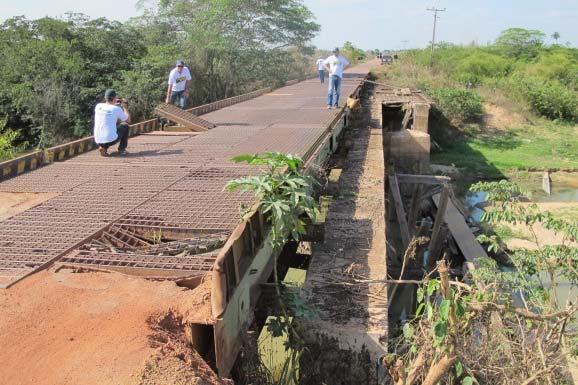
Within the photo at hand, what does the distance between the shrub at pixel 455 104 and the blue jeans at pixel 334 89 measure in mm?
13460

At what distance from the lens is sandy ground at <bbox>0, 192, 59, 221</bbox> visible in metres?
4.82

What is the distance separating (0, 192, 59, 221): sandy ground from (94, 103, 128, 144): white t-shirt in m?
1.57

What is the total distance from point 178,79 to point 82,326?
808cm

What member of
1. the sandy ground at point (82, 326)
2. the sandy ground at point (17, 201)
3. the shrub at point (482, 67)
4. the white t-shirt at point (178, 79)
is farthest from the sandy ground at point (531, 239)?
the shrub at point (482, 67)

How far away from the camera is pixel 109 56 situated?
1770cm

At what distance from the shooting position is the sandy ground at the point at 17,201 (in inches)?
190

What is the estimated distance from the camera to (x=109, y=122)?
6.65 m

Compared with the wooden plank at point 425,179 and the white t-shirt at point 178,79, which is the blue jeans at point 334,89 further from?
the white t-shirt at point 178,79

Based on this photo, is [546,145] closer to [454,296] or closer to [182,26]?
[182,26]

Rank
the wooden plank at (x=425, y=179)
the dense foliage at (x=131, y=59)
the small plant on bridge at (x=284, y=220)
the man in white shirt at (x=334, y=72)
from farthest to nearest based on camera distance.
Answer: the dense foliage at (x=131, y=59) → the man in white shirt at (x=334, y=72) → the wooden plank at (x=425, y=179) → the small plant on bridge at (x=284, y=220)

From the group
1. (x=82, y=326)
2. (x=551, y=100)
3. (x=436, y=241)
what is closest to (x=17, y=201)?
(x=82, y=326)

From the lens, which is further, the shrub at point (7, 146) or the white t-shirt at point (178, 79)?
the shrub at point (7, 146)

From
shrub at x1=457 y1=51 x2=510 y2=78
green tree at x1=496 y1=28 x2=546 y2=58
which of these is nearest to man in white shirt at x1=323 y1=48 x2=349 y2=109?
shrub at x1=457 y1=51 x2=510 y2=78

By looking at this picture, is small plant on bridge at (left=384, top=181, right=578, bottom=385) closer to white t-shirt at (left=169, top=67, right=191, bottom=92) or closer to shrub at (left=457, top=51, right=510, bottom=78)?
white t-shirt at (left=169, top=67, right=191, bottom=92)
